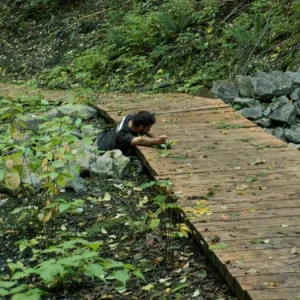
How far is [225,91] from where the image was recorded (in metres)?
11.1

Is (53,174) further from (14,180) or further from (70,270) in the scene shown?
(70,270)

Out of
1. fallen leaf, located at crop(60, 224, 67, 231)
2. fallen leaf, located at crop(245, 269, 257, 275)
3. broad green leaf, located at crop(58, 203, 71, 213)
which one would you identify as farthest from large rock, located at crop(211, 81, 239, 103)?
fallen leaf, located at crop(245, 269, 257, 275)

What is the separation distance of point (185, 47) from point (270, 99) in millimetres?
3921

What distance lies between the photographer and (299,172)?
23.0 ft

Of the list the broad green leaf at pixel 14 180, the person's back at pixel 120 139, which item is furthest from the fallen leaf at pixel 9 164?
the person's back at pixel 120 139

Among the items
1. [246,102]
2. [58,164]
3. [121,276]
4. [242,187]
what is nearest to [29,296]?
[121,276]

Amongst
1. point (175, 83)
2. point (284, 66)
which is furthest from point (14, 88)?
point (284, 66)

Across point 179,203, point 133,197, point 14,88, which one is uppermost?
point 179,203

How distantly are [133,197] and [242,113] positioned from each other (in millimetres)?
3341

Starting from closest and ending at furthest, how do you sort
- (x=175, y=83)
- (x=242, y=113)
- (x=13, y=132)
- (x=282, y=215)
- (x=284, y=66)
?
(x=282, y=215) < (x=13, y=132) < (x=242, y=113) < (x=284, y=66) < (x=175, y=83)

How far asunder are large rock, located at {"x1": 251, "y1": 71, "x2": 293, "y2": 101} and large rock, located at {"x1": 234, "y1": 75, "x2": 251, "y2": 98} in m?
0.24

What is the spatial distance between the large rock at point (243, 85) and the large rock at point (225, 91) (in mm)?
98

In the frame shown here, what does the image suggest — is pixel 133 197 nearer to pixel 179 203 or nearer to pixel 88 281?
pixel 179 203

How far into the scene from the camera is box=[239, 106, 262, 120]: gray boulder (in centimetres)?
1002
